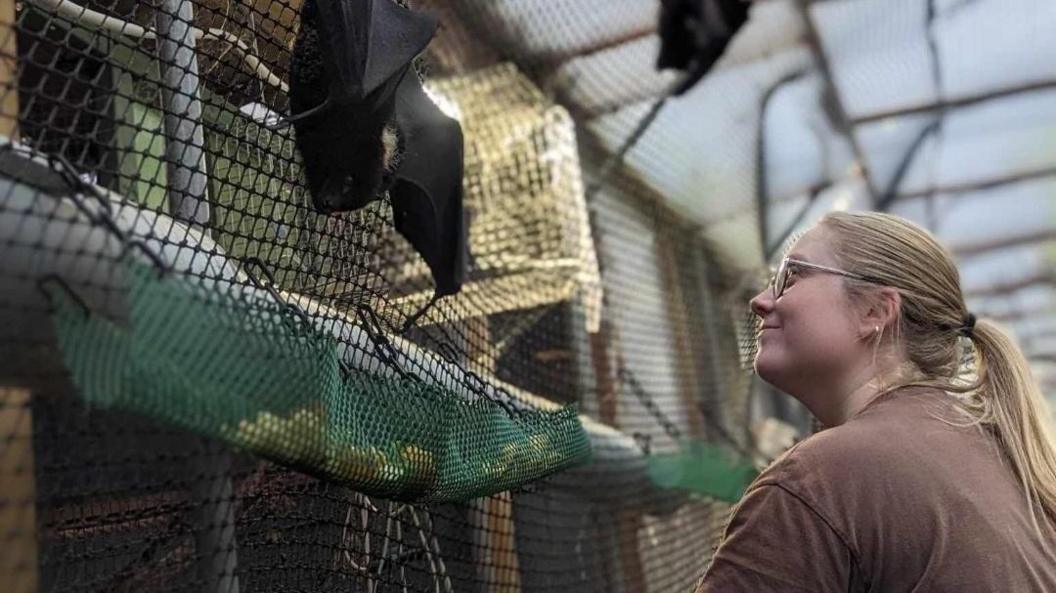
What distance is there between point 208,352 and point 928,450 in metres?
1.02

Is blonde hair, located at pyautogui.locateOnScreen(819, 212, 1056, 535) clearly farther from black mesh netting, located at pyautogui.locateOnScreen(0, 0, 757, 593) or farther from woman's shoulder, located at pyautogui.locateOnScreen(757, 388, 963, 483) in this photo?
black mesh netting, located at pyautogui.locateOnScreen(0, 0, 757, 593)

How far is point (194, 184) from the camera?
1868mm

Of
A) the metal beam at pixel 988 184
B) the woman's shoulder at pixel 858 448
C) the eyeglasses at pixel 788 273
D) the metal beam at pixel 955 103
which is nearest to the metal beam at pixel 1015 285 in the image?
the metal beam at pixel 988 184

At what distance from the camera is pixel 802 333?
1.92 metres

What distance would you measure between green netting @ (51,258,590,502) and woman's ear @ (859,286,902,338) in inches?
23.6

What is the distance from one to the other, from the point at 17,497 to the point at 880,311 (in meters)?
1.34

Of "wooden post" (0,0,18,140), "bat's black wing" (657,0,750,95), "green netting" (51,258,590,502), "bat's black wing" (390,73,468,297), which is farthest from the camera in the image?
"bat's black wing" (657,0,750,95)

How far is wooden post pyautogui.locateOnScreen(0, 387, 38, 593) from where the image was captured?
4.14 feet

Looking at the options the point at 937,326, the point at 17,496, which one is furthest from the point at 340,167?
the point at 937,326

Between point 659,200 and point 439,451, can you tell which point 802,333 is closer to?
point 439,451

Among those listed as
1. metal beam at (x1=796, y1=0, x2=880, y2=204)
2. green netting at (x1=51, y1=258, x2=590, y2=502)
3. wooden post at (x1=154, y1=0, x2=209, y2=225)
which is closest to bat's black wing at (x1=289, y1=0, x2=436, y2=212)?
wooden post at (x1=154, y1=0, x2=209, y2=225)

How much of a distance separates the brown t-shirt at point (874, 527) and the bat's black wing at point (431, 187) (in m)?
0.83

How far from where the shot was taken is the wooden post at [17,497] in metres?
1.26

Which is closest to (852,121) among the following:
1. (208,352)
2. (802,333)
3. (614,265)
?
(614,265)
